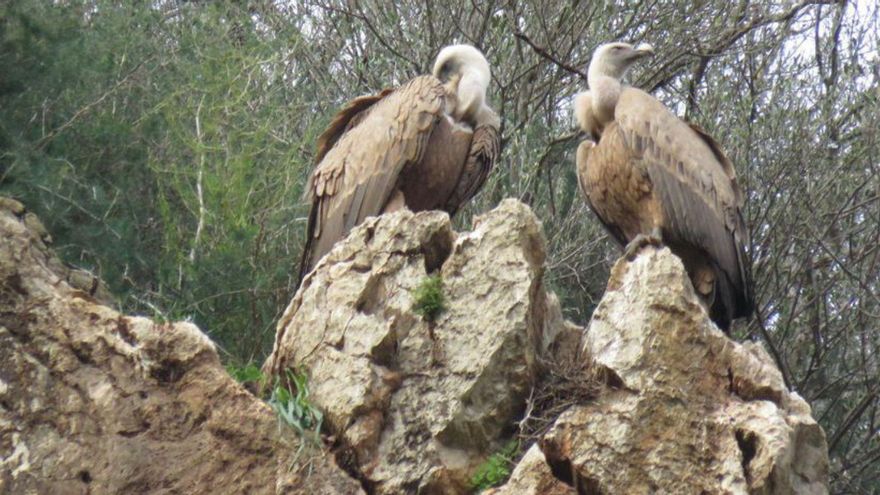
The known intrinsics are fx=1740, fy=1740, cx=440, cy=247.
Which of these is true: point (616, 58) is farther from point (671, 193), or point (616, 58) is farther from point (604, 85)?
point (671, 193)

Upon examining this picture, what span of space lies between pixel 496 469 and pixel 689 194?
8.86 ft

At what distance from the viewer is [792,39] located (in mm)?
14398

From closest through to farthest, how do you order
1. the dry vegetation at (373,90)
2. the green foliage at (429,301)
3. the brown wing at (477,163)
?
the green foliage at (429,301), the brown wing at (477,163), the dry vegetation at (373,90)

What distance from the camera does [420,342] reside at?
23.8ft

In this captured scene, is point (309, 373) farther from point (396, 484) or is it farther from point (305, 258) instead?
point (305, 258)

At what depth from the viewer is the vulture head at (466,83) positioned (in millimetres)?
9414

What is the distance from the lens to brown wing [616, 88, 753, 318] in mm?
9047

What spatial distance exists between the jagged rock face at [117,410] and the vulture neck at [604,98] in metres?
3.24

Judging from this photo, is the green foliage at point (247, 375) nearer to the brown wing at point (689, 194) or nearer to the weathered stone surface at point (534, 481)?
the weathered stone surface at point (534, 481)

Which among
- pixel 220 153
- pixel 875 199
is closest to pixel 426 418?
pixel 220 153

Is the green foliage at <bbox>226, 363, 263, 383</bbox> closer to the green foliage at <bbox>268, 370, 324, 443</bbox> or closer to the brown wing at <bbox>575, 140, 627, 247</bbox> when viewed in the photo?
the green foliage at <bbox>268, 370, 324, 443</bbox>

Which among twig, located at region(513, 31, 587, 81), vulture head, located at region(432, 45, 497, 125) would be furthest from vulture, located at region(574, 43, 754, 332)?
twig, located at region(513, 31, 587, 81)

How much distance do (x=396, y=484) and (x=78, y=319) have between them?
55.8 inches

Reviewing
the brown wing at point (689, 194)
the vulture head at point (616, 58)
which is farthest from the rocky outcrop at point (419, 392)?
the vulture head at point (616, 58)
